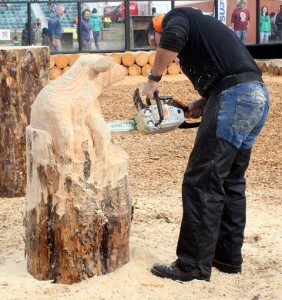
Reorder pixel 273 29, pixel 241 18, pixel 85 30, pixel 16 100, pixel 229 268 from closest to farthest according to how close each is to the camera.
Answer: pixel 229 268 → pixel 16 100 → pixel 85 30 → pixel 241 18 → pixel 273 29

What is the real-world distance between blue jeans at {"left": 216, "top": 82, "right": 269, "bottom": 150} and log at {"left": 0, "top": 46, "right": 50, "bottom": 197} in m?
2.60

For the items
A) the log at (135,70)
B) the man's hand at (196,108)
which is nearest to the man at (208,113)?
the man's hand at (196,108)

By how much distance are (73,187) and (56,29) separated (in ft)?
41.7

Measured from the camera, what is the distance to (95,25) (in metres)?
16.8

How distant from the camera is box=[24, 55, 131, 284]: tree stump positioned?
4145 millimetres

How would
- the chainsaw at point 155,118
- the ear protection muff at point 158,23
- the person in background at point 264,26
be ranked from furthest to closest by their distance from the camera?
the person in background at point 264,26 < the chainsaw at point 155,118 < the ear protection muff at point 158,23

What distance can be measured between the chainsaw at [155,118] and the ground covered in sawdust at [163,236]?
0.76m

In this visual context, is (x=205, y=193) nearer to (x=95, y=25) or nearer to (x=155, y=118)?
(x=155, y=118)

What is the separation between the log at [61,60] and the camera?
51.3 ft

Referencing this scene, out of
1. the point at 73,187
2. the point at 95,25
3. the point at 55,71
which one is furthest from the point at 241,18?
the point at 73,187

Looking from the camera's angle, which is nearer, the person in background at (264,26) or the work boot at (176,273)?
the work boot at (176,273)

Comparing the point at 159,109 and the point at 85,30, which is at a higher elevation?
the point at 159,109

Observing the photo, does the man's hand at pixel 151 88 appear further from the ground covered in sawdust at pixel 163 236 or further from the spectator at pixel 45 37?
the spectator at pixel 45 37

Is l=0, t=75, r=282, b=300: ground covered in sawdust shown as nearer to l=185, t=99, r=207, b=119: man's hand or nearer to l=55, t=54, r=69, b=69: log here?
l=185, t=99, r=207, b=119: man's hand
